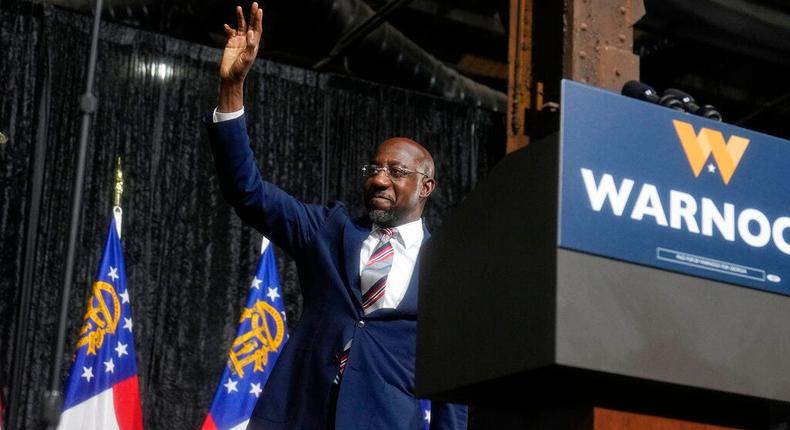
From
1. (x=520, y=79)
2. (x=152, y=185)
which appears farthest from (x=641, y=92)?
(x=152, y=185)

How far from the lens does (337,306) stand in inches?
104

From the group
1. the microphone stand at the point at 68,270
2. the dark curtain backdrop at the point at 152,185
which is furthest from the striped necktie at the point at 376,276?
the dark curtain backdrop at the point at 152,185

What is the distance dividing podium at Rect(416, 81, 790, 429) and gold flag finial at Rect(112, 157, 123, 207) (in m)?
4.93

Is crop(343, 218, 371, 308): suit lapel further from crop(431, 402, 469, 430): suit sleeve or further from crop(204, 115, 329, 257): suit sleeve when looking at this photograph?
crop(431, 402, 469, 430): suit sleeve

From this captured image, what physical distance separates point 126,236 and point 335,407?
12.8ft

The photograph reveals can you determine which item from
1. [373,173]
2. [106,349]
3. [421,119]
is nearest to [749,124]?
[421,119]

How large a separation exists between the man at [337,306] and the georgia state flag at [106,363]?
9.65 feet

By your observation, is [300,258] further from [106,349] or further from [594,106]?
[106,349]

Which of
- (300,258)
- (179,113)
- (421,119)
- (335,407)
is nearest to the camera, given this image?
(335,407)

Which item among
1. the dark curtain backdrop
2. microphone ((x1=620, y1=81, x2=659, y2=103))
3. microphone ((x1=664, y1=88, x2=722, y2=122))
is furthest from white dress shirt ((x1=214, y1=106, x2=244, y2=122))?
the dark curtain backdrop

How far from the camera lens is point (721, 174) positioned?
1.21 m

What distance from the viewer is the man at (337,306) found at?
2527mm

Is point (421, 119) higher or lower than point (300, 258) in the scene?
higher

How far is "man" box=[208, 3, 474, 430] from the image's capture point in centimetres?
253
